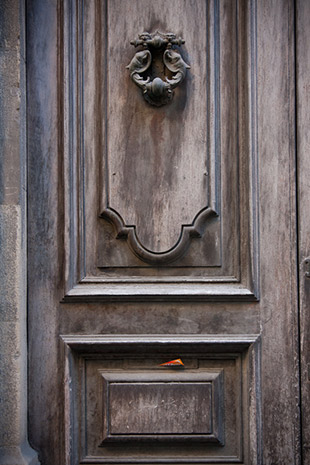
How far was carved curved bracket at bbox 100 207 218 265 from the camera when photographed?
139 centimetres

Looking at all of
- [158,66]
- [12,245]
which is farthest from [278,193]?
[12,245]

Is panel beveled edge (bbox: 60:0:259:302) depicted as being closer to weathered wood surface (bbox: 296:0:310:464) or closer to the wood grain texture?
the wood grain texture

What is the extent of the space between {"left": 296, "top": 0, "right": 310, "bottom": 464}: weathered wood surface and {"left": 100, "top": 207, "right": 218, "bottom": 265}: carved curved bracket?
0.88 feet

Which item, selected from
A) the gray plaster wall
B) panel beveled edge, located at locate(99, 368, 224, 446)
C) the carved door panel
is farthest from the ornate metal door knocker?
panel beveled edge, located at locate(99, 368, 224, 446)

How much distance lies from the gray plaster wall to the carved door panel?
0.18ft

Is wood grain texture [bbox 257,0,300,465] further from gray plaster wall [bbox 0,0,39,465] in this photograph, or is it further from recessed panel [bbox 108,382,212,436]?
gray plaster wall [bbox 0,0,39,465]

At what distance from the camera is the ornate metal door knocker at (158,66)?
4.48ft

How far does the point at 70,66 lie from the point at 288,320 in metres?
0.99

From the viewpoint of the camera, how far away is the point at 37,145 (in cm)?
140

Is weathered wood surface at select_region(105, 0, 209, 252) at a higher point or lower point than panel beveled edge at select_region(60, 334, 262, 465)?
higher

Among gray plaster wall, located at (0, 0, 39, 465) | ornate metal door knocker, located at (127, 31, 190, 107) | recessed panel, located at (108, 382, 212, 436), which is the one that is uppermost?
ornate metal door knocker, located at (127, 31, 190, 107)

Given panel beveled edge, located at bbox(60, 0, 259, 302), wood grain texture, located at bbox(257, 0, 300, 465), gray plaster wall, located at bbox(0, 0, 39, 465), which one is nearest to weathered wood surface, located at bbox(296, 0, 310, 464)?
wood grain texture, located at bbox(257, 0, 300, 465)

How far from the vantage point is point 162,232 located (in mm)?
1396

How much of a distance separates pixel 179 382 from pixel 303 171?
72 cm
